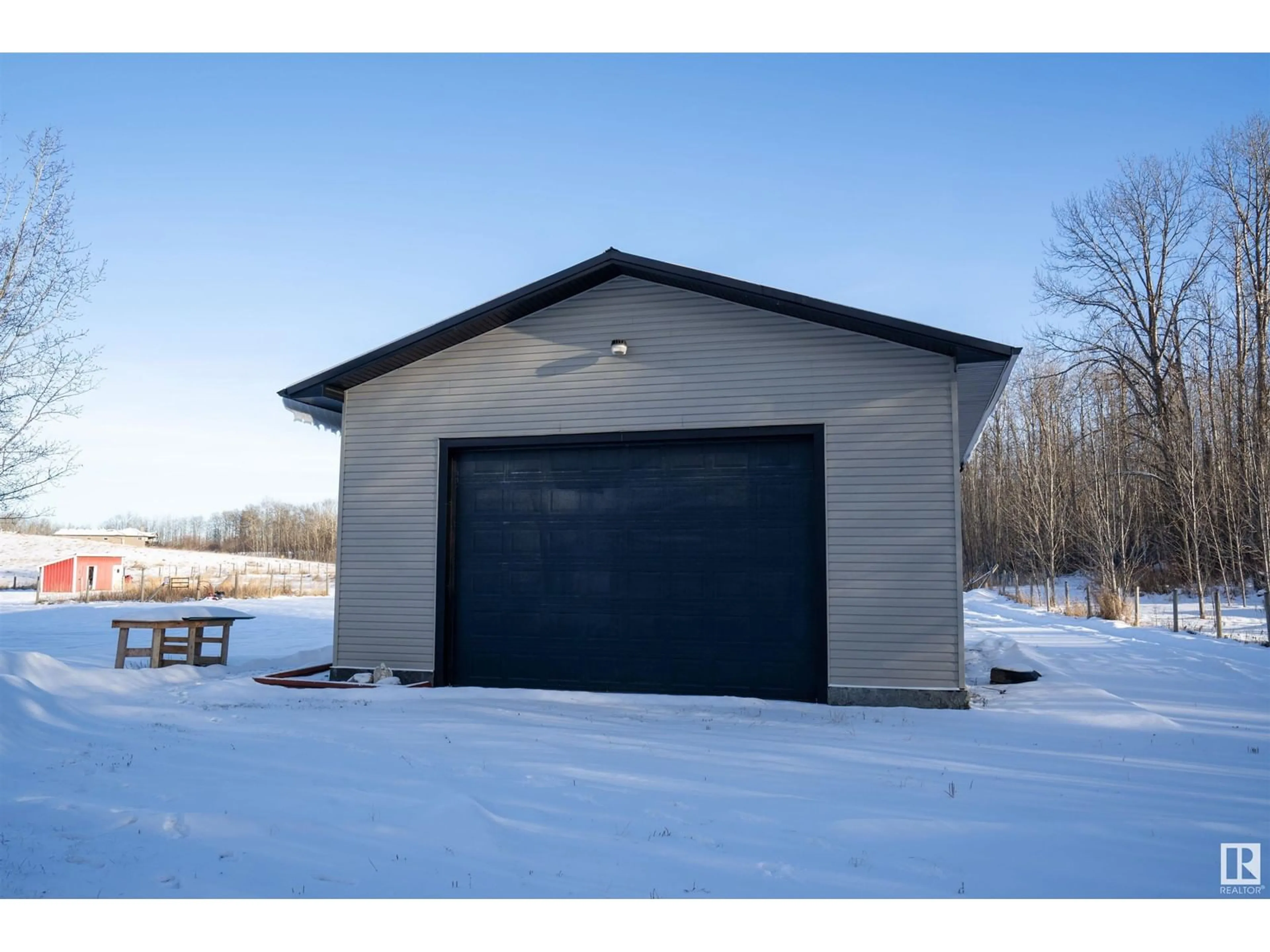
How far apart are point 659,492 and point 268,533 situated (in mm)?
90126

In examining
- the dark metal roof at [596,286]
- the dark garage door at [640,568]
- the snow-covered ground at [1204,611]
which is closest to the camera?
the dark metal roof at [596,286]

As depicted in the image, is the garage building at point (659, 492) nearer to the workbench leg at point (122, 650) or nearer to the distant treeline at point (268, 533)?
the workbench leg at point (122, 650)

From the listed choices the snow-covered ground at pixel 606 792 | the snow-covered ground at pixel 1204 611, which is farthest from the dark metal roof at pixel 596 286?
the snow-covered ground at pixel 1204 611

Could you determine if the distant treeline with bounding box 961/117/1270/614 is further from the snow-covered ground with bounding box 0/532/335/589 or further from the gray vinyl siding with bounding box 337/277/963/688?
the snow-covered ground with bounding box 0/532/335/589

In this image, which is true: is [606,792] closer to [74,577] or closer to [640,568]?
[640,568]

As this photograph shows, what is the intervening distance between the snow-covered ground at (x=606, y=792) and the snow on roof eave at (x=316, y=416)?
3.51 metres

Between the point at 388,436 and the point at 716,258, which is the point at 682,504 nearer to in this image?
the point at 716,258

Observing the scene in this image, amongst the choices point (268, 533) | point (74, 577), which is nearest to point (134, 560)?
point (74, 577)

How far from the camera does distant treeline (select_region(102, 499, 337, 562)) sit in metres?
82.2

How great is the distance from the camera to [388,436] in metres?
10.5

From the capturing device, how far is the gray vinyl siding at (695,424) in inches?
346

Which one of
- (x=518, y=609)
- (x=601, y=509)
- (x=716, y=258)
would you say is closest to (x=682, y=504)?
(x=601, y=509)

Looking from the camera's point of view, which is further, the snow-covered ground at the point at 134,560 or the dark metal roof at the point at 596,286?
the snow-covered ground at the point at 134,560

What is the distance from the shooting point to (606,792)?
5297mm
